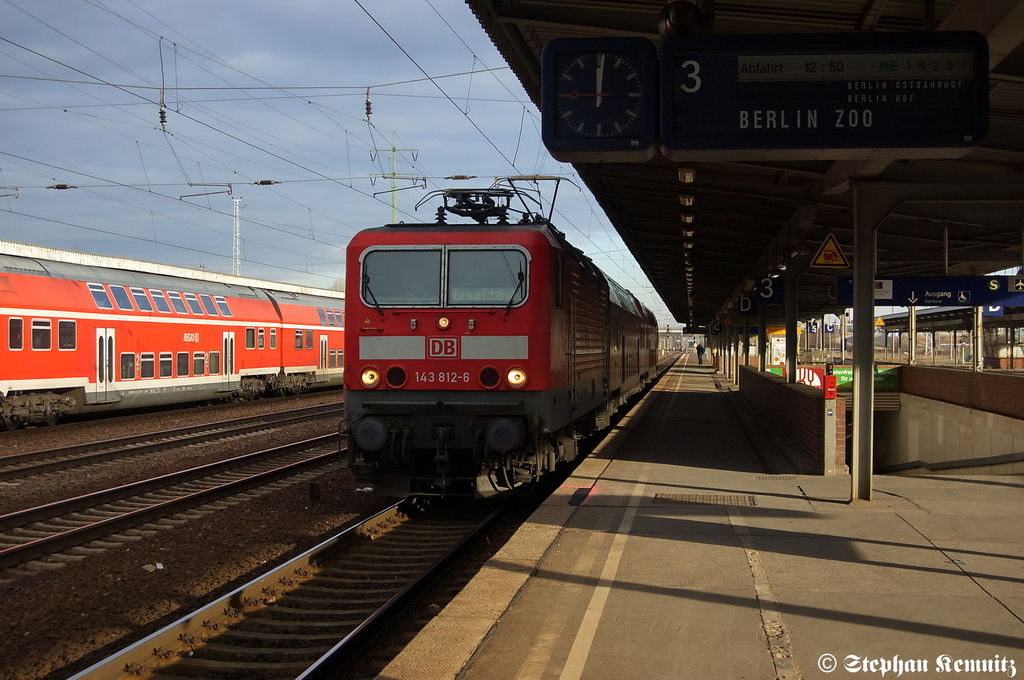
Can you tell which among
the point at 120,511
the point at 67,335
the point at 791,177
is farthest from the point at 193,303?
the point at 791,177

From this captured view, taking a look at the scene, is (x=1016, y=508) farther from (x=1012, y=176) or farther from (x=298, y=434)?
(x=298, y=434)

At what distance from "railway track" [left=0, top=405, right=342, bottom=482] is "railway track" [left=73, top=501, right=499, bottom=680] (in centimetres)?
635

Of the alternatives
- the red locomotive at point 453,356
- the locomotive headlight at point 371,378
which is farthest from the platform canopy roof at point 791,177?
the locomotive headlight at point 371,378

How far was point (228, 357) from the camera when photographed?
22.7m

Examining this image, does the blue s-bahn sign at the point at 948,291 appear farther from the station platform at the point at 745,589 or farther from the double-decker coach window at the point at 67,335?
the double-decker coach window at the point at 67,335

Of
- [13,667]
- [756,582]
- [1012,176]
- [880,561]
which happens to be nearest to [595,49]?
[756,582]

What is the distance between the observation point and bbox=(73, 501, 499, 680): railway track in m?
4.69

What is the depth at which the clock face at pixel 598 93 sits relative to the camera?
579 cm

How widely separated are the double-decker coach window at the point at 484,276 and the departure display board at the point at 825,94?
2696 millimetres

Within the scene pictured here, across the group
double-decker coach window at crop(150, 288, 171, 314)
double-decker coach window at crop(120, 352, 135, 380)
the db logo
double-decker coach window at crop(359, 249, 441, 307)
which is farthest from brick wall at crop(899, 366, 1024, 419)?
double-decker coach window at crop(150, 288, 171, 314)

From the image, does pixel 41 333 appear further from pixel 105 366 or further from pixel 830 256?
pixel 830 256

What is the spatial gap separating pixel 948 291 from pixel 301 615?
9362mm

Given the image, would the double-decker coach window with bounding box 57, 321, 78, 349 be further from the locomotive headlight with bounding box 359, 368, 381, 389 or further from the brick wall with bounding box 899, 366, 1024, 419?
the brick wall with bounding box 899, 366, 1024, 419

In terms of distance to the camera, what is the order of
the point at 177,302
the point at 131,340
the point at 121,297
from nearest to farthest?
the point at 121,297 < the point at 131,340 < the point at 177,302
